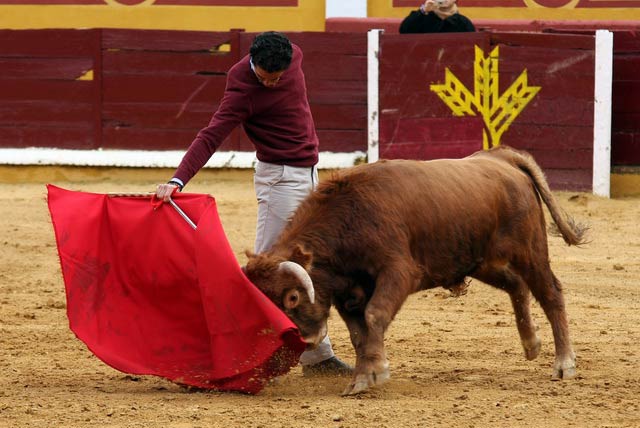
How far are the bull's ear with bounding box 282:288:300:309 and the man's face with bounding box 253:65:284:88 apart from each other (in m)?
0.77

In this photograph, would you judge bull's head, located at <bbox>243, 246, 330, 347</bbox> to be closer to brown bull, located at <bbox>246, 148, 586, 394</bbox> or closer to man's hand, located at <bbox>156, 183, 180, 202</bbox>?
brown bull, located at <bbox>246, 148, 586, 394</bbox>

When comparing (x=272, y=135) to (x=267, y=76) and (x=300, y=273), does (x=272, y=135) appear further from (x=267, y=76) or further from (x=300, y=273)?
(x=300, y=273)

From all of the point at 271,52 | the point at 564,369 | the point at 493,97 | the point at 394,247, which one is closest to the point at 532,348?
the point at 564,369

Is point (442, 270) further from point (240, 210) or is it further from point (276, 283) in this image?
point (240, 210)

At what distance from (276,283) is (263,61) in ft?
2.57

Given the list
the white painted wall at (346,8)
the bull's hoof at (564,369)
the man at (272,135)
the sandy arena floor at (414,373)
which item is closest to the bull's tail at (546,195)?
the sandy arena floor at (414,373)

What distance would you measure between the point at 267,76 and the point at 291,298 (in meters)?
0.81

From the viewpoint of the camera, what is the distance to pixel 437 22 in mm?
10617

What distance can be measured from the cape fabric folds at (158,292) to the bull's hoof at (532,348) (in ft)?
3.87

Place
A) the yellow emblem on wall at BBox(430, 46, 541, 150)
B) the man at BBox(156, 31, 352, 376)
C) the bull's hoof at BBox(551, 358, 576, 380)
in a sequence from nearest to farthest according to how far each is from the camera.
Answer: the man at BBox(156, 31, 352, 376), the bull's hoof at BBox(551, 358, 576, 380), the yellow emblem on wall at BBox(430, 46, 541, 150)

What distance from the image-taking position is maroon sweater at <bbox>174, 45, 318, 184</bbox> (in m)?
4.81

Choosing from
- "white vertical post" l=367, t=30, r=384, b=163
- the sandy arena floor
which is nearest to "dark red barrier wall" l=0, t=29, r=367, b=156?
A: "white vertical post" l=367, t=30, r=384, b=163

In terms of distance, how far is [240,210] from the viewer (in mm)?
9656

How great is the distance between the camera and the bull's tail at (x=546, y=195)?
17.6ft
